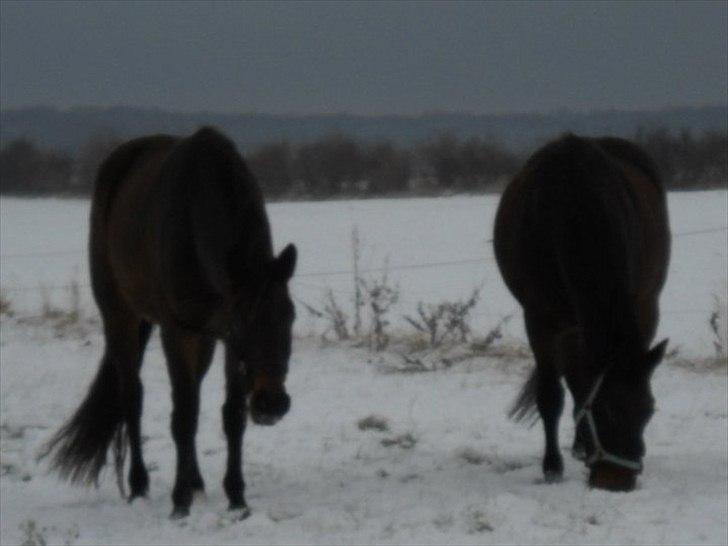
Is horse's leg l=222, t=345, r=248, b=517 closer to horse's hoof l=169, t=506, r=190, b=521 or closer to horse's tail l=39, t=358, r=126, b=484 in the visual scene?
horse's hoof l=169, t=506, r=190, b=521

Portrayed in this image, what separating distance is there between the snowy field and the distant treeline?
20.9m

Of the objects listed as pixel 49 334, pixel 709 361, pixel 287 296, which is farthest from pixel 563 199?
pixel 49 334

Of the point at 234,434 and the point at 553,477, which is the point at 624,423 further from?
the point at 234,434

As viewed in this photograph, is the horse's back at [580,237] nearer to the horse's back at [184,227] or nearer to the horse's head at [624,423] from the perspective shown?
the horse's head at [624,423]

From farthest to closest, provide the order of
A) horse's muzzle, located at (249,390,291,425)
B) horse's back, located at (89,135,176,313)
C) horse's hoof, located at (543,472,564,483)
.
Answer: horse's hoof, located at (543,472,564,483)
horse's back, located at (89,135,176,313)
horse's muzzle, located at (249,390,291,425)

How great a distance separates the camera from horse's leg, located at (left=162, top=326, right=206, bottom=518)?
18.6ft

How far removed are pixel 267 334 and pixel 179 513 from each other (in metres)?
1.24

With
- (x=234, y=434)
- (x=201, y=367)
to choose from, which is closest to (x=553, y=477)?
(x=234, y=434)

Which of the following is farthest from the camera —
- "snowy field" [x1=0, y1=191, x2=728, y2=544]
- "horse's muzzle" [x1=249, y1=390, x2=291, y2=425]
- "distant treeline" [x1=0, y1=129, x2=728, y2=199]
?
"distant treeline" [x1=0, y1=129, x2=728, y2=199]

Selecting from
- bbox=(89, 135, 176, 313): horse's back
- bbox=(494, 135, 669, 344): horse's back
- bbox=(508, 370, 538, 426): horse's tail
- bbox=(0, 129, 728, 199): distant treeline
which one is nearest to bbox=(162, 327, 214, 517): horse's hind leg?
bbox=(89, 135, 176, 313): horse's back

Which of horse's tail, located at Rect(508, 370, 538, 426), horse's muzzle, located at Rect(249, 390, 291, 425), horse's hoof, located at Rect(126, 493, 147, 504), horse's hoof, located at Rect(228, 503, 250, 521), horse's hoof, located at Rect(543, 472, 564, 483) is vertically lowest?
horse's hoof, located at Rect(126, 493, 147, 504)

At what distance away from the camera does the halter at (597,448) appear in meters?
5.04

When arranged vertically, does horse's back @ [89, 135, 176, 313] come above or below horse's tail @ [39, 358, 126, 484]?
above

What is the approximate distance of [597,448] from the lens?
511 centimetres
